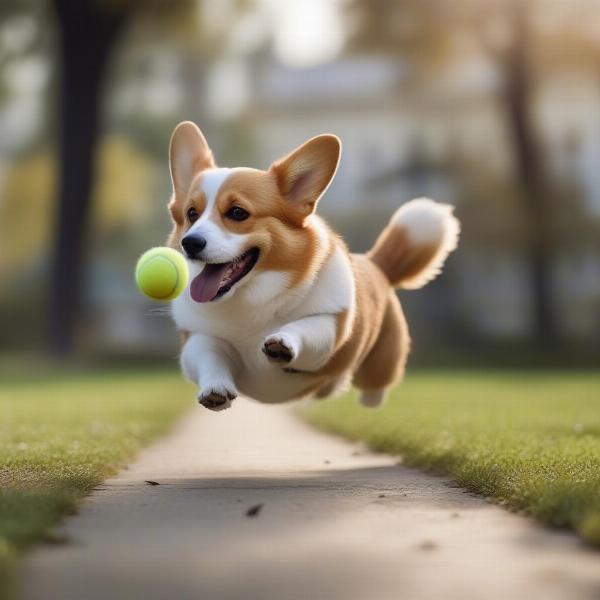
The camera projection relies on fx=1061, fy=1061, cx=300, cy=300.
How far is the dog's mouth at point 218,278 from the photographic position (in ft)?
15.1

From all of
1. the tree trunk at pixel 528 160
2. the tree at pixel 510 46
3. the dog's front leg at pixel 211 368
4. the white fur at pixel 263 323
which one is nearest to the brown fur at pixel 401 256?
the white fur at pixel 263 323

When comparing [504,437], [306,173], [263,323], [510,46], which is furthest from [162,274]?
[510,46]

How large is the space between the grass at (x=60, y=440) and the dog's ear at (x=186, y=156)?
4.68 feet

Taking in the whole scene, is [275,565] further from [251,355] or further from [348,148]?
[348,148]

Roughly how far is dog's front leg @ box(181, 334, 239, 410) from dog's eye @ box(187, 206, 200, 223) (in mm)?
540

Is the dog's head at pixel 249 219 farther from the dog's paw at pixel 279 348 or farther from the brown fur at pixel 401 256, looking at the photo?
the brown fur at pixel 401 256

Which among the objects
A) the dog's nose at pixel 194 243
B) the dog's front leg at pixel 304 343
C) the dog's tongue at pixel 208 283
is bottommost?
the dog's front leg at pixel 304 343

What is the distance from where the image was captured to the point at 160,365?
20.7 meters

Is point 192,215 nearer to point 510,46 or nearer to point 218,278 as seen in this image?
point 218,278

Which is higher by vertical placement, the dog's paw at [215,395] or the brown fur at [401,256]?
the brown fur at [401,256]

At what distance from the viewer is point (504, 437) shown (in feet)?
21.1

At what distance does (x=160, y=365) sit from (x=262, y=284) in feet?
53.3

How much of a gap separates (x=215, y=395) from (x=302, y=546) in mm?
1341

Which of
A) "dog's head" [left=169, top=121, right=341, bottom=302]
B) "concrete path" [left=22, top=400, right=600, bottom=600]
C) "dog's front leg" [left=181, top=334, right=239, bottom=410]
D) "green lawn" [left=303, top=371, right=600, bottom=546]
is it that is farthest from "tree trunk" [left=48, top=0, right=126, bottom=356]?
"concrete path" [left=22, top=400, right=600, bottom=600]
